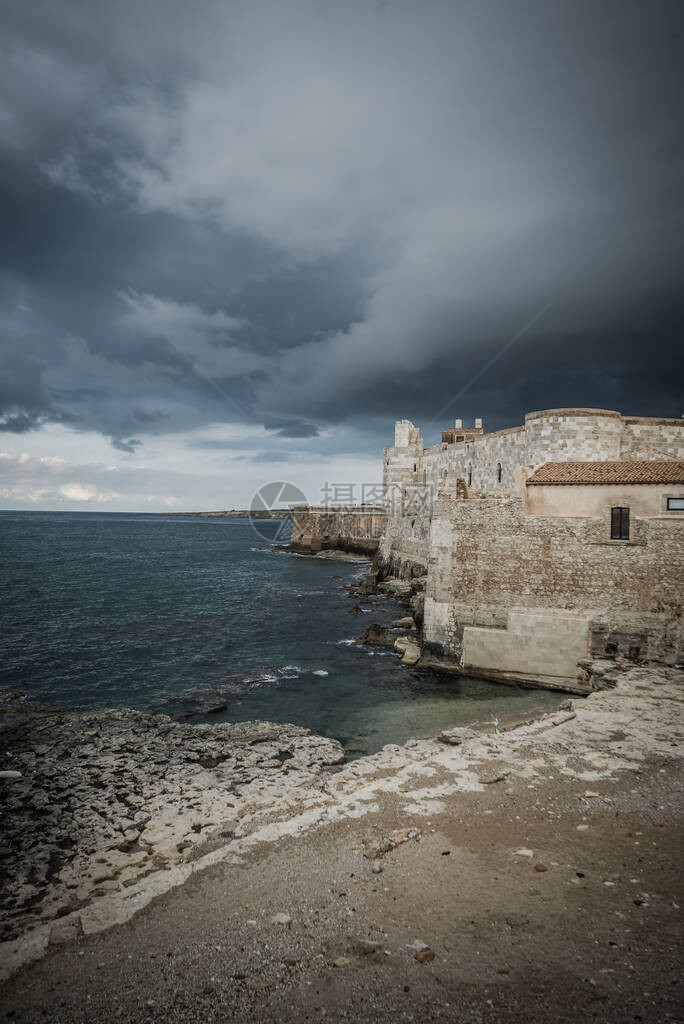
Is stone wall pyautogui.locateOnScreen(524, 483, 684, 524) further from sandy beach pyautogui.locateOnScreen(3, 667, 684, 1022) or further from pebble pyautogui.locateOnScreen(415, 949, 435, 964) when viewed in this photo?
pebble pyautogui.locateOnScreen(415, 949, 435, 964)

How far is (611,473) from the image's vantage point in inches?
605

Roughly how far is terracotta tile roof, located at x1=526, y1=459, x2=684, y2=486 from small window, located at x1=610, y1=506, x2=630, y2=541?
3.12 feet

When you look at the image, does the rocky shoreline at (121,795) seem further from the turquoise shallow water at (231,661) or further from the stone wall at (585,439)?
the stone wall at (585,439)

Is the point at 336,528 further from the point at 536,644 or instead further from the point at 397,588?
the point at 536,644

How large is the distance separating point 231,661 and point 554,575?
13.3 metres

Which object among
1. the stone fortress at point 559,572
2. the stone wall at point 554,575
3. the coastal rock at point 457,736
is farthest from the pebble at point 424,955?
the stone wall at point 554,575

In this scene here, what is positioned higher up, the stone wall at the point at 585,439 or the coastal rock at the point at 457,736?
the stone wall at the point at 585,439

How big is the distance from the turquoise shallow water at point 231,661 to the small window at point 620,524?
17.0 ft

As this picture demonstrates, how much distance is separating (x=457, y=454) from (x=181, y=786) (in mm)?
25670

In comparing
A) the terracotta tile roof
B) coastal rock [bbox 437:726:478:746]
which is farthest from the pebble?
the terracotta tile roof

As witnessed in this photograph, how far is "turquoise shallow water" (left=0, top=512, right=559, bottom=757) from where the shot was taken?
14.0 meters

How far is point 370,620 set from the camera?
27469 mm

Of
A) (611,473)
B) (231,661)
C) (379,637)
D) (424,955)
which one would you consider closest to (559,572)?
(611,473)

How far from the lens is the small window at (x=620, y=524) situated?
1434cm
